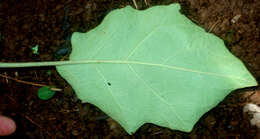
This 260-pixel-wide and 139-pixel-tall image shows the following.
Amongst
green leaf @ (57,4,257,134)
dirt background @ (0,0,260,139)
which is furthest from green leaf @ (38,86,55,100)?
green leaf @ (57,4,257,134)

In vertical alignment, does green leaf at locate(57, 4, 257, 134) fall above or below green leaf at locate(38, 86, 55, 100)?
above

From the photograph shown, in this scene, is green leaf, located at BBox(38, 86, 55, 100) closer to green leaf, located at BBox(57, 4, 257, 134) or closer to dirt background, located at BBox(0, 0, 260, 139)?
dirt background, located at BBox(0, 0, 260, 139)

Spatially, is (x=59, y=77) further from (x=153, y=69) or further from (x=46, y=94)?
(x=153, y=69)

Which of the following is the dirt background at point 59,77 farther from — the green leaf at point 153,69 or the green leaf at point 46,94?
the green leaf at point 153,69

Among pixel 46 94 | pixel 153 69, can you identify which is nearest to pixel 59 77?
pixel 46 94

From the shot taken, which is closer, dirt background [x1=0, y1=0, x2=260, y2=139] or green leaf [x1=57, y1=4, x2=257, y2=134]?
green leaf [x1=57, y1=4, x2=257, y2=134]

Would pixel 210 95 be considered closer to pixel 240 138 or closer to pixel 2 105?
pixel 240 138
